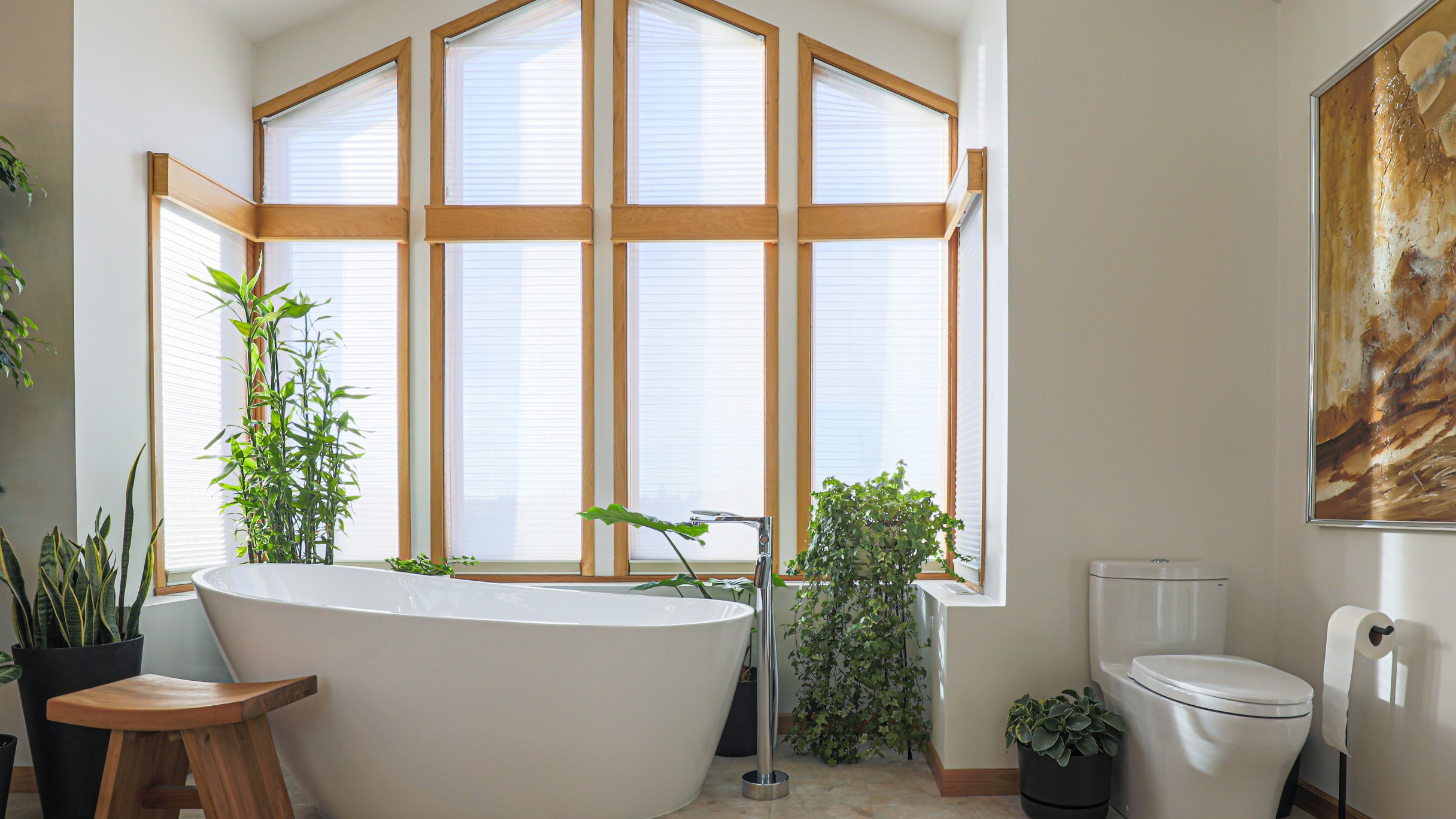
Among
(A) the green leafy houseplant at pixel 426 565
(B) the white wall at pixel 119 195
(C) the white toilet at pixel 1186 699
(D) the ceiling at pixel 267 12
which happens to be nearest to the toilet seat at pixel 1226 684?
(C) the white toilet at pixel 1186 699

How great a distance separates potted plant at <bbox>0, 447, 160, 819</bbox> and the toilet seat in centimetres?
285

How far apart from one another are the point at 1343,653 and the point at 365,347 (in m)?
3.55

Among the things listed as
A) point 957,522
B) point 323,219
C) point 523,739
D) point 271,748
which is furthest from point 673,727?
point 323,219

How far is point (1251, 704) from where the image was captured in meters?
2.14

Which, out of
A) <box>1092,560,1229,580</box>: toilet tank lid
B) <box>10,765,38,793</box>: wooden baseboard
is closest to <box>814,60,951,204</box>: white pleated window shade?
<box>1092,560,1229,580</box>: toilet tank lid

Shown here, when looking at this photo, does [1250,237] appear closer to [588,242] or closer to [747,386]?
[747,386]

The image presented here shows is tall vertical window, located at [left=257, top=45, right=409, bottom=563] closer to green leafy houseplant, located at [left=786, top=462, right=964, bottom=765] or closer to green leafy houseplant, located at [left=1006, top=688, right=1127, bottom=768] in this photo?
green leafy houseplant, located at [left=786, top=462, right=964, bottom=765]

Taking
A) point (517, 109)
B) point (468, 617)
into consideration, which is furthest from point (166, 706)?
point (517, 109)

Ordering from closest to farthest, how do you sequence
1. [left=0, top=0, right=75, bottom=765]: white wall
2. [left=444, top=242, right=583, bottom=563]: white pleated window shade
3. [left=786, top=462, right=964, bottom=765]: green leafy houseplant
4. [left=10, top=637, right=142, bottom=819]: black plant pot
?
1. [left=10, top=637, right=142, bottom=819]: black plant pot
2. [left=0, top=0, right=75, bottom=765]: white wall
3. [left=786, top=462, right=964, bottom=765]: green leafy houseplant
4. [left=444, top=242, right=583, bottom=563]: white pleated window shade

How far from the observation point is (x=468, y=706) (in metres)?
2.32

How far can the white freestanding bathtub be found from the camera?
2309 mm

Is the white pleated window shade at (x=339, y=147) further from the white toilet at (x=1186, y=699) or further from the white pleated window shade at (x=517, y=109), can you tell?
the white toilet at (x=1186, y=699)

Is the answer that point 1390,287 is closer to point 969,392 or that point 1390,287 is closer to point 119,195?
point 969,392

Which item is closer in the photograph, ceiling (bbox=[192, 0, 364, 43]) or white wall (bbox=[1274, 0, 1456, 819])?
white wall (bbox=[1274, 0, 1456, 819])
